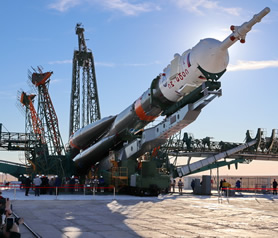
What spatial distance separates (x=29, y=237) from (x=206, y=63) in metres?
9.22

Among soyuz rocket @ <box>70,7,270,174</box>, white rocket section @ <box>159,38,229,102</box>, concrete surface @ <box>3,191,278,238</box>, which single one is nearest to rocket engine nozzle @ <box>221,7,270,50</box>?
soyuz rocket @ <box>70,7,270,174</box>

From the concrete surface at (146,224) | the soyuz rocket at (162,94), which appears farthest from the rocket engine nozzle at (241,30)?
the concrete surface at (146,224)

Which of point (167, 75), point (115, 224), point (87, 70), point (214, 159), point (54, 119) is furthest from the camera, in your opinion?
point (87, 70)

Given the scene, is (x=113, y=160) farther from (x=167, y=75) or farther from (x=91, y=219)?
(x=91, y=219)

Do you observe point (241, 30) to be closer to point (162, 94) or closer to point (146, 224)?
point (162, 94)

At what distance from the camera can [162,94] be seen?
17.0 m

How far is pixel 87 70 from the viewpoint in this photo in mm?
45625

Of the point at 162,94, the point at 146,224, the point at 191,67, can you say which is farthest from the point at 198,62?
the point at 146,224

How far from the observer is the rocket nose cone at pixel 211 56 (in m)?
14.1

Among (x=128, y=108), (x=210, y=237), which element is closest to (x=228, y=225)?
(x=210, y=237)

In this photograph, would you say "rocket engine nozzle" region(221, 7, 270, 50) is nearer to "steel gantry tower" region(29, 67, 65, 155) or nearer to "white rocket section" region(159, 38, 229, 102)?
"white rocket section" region(159, 38, 229, 102)

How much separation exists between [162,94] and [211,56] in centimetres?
354

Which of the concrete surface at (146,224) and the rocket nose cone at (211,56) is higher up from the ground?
the rocket nose cone at (211,56)

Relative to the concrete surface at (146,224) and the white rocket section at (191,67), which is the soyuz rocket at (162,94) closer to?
the white rocket section at (191,67)
